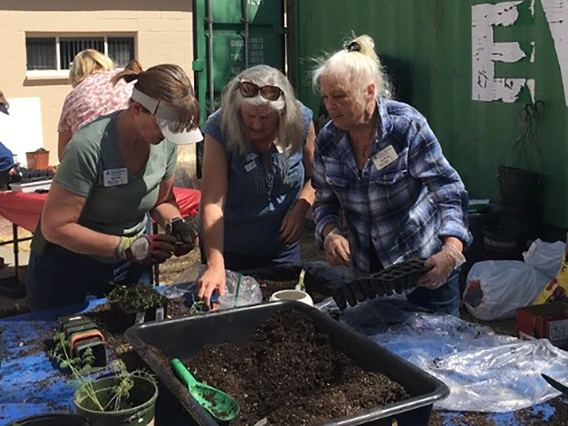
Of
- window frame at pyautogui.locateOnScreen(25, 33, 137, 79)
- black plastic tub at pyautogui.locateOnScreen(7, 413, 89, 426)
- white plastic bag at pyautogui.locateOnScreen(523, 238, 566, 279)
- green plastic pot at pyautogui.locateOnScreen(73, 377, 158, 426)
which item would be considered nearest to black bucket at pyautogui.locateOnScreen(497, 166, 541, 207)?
white plastic bag at pyautogui.locateOnScreen(523, 238, 566, 279)

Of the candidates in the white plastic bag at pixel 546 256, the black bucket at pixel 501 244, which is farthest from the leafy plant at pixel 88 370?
the black bucket at pixel 501 244

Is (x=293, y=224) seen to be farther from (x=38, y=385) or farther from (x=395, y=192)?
(x=38, y=385)

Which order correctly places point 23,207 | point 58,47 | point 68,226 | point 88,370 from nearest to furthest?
point 88,370 → point 68,226 → point 23,207 → point 58,47

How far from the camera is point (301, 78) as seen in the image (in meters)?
7.40

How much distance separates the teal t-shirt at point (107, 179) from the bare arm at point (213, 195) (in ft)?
0.48

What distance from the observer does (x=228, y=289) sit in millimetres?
2461

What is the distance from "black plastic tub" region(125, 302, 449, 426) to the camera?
1.39 meters

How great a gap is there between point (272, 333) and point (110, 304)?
657 mm

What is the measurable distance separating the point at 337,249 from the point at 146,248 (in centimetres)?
63

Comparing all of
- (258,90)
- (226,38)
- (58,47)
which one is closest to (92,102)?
(258,90)

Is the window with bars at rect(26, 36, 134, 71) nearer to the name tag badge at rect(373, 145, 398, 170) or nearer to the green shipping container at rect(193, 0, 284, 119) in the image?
the green shipping container at rect(193, 0, 284, 119)

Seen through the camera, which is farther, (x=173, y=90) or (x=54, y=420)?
(x=173, y=90)

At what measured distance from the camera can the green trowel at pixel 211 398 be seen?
147 cm

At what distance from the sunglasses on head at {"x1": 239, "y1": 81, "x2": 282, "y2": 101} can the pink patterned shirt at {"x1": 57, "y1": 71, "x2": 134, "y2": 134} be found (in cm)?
150
